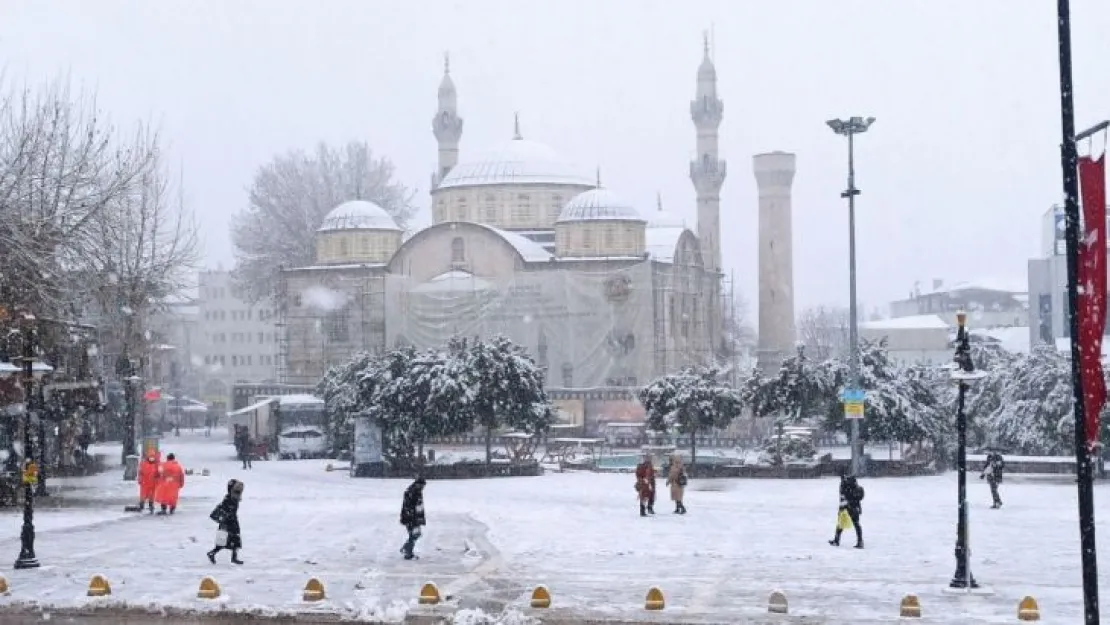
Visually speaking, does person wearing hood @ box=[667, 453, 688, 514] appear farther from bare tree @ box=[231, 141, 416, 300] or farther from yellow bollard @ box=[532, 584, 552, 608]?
bare tree @ box=[231, 141, 416, 300]

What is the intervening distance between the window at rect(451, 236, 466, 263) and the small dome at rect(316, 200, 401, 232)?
417 cm

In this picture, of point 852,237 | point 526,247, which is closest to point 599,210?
point 526,247

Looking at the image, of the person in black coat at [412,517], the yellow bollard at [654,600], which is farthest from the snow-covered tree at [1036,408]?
the yellow bollard at [654,600]

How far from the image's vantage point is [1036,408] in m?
40.2

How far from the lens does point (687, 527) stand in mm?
25203

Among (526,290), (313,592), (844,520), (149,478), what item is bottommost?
(313,592)

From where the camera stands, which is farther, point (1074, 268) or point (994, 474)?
point (994, 474)

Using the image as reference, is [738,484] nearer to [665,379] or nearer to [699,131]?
[665,379]

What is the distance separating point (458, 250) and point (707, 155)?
22.9 metres

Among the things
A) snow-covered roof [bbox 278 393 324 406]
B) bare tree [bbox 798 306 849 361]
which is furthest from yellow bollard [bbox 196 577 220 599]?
bare tree [bbox 798 306 849 361]

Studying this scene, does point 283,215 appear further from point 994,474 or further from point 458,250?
point 994,474

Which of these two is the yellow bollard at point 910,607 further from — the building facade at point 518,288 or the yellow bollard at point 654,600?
the building facade at point 518,288

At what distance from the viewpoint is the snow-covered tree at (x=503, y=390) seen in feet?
132

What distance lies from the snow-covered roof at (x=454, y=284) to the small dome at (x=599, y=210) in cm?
555
